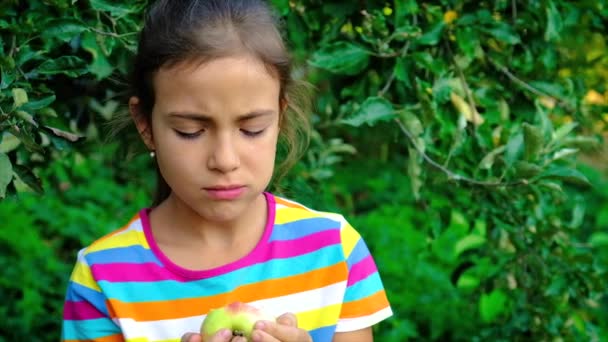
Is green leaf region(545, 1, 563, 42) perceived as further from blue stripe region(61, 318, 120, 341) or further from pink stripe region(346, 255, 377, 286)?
blue stripe region(61, 318, 120, 341)

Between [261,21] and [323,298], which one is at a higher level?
[261,21]

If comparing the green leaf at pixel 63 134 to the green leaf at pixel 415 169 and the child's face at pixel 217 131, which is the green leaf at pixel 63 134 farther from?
the green leaf at pixel 415 169

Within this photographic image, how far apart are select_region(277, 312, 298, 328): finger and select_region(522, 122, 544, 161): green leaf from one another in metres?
0.82

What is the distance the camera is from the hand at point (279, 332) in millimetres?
1766

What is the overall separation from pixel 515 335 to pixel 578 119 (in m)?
0.73

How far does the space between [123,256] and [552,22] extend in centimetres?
135

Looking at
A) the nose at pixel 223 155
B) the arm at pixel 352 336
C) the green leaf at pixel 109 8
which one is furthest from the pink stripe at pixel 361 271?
the green leaf at pixel 109 8

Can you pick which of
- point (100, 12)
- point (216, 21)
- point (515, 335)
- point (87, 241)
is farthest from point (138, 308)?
point (87, 241)

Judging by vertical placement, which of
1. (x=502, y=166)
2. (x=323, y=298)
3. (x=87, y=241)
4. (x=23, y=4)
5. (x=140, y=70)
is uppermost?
(x=23, y=4)

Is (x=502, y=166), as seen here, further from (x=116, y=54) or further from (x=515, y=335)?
(x=116, y=54)

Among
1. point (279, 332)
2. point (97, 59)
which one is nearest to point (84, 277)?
point (279, 332)

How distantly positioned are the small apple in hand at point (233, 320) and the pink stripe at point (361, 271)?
324 mm

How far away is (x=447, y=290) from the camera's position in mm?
3967

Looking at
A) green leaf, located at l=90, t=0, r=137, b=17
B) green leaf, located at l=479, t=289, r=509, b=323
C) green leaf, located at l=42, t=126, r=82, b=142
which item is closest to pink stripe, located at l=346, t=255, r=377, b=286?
green leaf, located at l=42, t=126, r=82, b=142
